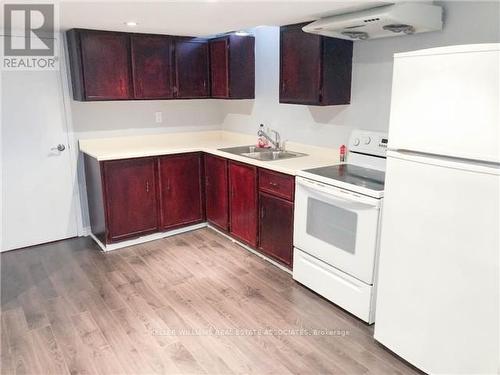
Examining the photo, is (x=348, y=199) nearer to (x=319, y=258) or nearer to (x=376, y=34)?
(x=319, y=258)

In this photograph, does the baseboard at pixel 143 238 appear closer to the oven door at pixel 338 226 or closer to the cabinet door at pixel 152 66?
the cabinet door at pixel 152 66

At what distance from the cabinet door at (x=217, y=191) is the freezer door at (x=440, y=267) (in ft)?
6.41

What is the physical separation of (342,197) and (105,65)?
257cm

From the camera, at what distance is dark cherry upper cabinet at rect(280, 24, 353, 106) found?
120 inches

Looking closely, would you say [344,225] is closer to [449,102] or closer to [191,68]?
[449,102]

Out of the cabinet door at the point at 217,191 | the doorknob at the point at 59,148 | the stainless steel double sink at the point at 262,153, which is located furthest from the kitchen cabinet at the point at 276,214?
the doorknob at the point at 59,148

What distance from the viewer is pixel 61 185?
157 inches

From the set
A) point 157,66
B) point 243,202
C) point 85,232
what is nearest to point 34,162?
point 85,232

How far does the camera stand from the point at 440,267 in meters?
1.97

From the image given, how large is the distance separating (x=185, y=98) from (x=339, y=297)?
8.68 ft

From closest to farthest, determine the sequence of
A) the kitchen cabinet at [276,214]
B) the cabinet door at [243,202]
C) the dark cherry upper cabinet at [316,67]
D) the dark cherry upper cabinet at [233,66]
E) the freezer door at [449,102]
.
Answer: the freezer door at [449,102], the dark cherry upper cabinet at [316,67], the kitchen cabinet at [276,214], the cabinet door at [243,202], the dark cherry upper cabinet at [233,66]

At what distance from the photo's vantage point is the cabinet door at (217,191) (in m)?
3.92

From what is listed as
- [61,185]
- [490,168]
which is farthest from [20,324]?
[490,168]

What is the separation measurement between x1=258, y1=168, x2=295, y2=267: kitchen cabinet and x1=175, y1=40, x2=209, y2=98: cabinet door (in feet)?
4.74
